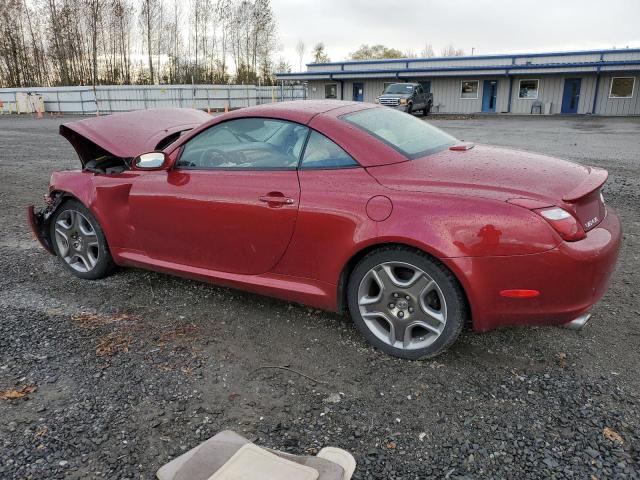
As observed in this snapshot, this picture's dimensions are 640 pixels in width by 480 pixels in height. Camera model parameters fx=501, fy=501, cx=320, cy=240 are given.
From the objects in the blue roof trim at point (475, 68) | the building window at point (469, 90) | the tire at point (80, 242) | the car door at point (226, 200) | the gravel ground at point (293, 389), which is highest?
the blue roof trim at point (475, 68)

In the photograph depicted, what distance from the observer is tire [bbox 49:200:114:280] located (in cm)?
433

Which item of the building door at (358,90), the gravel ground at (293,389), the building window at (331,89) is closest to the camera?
the gravel ground at (293,389)

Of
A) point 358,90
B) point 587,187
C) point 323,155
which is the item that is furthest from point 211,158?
point 358,90

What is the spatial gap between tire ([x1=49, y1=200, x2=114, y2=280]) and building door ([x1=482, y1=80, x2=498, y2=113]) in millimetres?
35933

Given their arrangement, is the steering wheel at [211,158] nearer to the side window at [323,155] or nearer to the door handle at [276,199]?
the door handle at [276,199]

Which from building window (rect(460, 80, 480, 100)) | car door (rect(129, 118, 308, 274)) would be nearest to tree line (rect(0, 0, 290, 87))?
building window (rect(460, 80, 480, 100))

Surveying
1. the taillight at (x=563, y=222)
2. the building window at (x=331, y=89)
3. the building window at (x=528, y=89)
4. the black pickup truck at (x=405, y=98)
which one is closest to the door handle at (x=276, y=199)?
the taillight at (x=563, y=222)

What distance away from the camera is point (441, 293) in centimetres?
285

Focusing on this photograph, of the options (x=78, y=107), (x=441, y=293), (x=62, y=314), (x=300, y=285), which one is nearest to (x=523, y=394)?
(x=441, y=293)

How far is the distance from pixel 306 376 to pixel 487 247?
1.28 meters

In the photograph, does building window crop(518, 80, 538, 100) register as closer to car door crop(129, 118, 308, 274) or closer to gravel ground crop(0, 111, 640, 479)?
gravel ground crop(0, 111, 640, 479)

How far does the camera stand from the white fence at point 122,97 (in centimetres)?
3344

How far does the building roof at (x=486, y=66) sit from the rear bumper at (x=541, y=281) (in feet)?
114

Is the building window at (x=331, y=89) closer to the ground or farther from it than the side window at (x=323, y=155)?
farther from it
